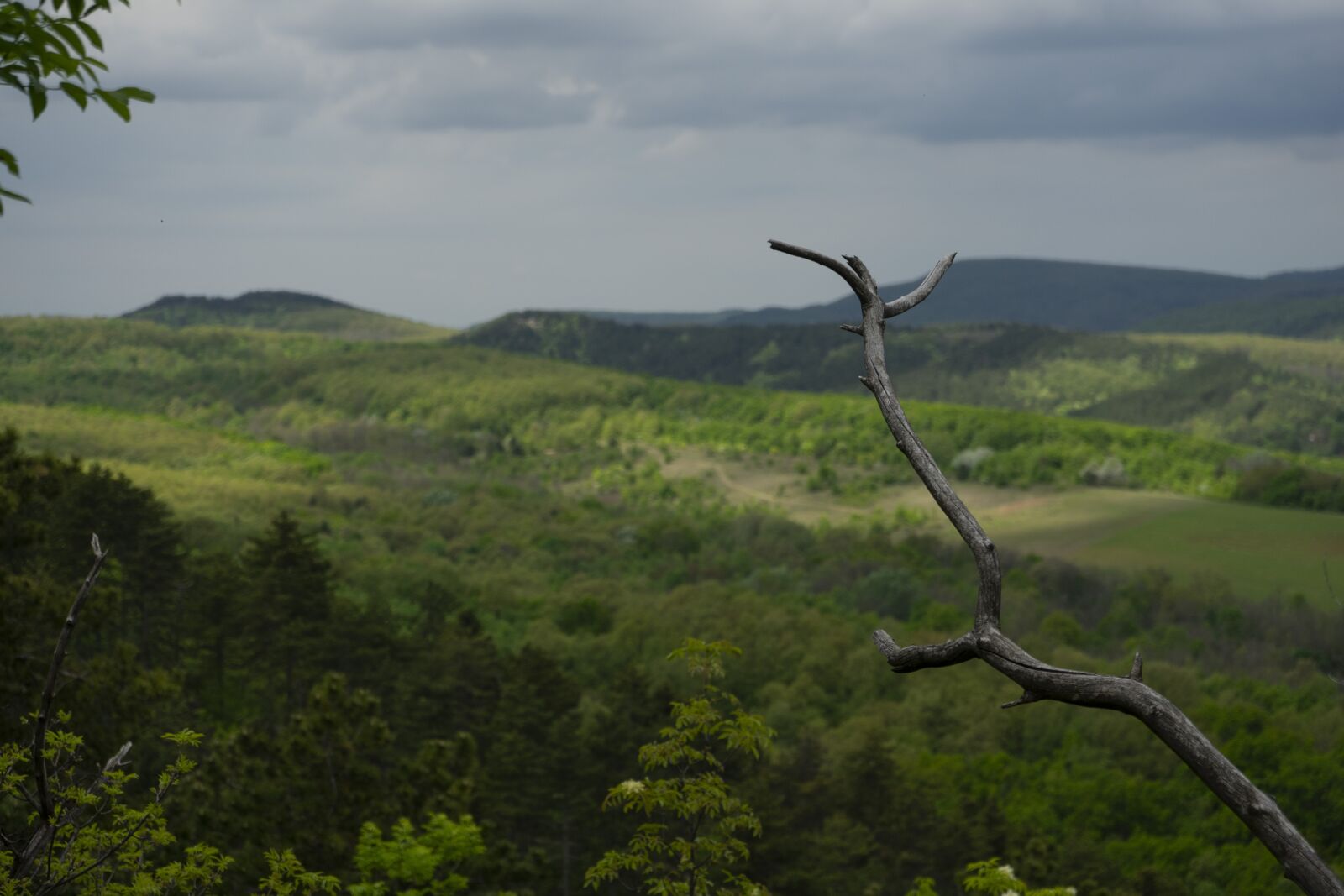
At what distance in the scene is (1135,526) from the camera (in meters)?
106

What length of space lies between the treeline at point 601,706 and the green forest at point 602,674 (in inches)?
5.3

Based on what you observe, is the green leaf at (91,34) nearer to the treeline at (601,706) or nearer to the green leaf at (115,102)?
the green leaf at (115,102)

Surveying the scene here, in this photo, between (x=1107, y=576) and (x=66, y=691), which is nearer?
(x=66, y=691)

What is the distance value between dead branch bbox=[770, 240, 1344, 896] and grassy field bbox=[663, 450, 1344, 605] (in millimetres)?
79537

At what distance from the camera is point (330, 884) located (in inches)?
342

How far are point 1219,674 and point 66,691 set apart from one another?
59.8 m

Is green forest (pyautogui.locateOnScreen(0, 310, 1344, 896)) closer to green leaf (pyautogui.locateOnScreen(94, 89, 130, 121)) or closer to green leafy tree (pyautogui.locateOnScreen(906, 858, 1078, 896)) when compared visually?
green leafy tree (pyautogui.locateOnScreen(906, 858, 1078, 896))

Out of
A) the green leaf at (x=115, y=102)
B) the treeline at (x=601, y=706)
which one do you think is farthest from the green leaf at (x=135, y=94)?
the treeline at (x=601, y=706)

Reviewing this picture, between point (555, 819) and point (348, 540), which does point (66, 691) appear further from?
point (348, 540)

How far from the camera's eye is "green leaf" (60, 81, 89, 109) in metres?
4.13

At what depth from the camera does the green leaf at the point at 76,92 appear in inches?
163

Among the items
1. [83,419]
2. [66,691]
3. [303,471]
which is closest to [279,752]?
[66,691]

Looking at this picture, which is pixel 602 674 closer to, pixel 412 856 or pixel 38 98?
pixel 412 856

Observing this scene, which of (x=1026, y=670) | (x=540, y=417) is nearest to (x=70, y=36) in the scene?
(x=1026, y=670)
